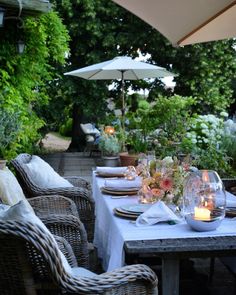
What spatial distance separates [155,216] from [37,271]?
75 cm

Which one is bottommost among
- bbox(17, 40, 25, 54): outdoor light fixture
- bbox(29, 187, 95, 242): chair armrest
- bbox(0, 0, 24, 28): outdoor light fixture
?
bbox(29, 187, 95, 242): chair armrest

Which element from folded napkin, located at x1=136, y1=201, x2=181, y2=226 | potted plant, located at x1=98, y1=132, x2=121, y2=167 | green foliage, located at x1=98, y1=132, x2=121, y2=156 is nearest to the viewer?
folded napkin, located at x1=136, y1=201, x2=181, y2=226

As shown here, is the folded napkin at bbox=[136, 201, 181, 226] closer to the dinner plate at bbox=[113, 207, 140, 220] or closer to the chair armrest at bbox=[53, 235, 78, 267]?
the dinner plate at bbox=[113, 207, 140, 220]

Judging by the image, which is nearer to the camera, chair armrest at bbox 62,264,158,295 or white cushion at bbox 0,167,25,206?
chair armrest at bbox 62,264,158,295

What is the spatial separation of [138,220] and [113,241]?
178mm

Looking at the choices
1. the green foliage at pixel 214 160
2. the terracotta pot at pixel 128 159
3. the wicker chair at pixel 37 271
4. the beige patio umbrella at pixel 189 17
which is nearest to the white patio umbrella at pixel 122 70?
the terracotta pot at pixel 128 159

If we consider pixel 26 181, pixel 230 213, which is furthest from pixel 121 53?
pixel 230 213

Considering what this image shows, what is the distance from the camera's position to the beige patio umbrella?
275cm

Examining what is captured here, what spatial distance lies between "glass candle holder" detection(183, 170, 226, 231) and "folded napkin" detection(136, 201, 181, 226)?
85 millimetres

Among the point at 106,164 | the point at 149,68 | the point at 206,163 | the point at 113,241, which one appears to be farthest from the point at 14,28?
the point at 113,241

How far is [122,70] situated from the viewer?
7996 millimetres

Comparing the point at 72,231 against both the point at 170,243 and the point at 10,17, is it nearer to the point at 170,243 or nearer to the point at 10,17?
the point at 170,243

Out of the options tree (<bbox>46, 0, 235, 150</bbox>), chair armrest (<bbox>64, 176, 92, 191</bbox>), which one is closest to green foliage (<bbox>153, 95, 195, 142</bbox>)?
chair armrest (<bbox>64, 176, 92, 191</bbox>)

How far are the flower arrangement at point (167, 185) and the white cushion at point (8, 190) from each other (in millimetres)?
763
